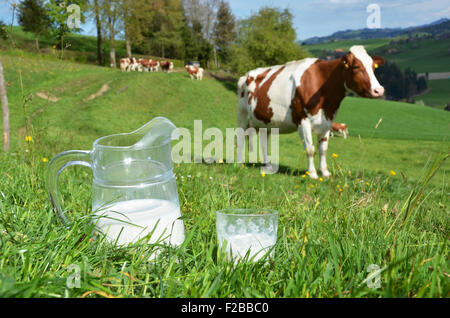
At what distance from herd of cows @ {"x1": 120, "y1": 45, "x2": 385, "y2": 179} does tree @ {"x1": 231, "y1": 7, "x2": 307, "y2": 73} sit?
2145cm

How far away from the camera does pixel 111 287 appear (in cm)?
135

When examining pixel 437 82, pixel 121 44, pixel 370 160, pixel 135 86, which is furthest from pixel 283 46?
pixel 437 82

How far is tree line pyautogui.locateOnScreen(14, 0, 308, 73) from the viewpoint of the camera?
2838 cm

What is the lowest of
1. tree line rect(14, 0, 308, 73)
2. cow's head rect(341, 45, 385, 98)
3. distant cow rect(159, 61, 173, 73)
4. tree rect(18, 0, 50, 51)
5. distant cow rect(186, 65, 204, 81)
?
cow's head rect(341, 45, 385, 98)

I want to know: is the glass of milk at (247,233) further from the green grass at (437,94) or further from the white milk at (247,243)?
the green grass at (437,94)

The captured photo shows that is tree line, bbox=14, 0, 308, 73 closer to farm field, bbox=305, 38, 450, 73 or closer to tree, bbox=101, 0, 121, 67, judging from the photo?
tree, bbox=101, 0, 121, 67

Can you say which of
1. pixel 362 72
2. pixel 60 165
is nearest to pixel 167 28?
pixel 362 72

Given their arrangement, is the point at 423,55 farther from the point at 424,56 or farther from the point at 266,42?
the point at 266,42

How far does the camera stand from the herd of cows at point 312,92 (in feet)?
20.6

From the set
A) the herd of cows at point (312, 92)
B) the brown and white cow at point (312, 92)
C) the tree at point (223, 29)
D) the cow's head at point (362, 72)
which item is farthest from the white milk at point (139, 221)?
the tree at point (223, 29)

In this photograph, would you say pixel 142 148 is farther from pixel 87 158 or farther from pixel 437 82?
pixel 437 82

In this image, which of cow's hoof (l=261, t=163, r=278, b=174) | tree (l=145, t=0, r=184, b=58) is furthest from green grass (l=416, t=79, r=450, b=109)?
cow's hoof (l=261, t=163, r=278, b=174)

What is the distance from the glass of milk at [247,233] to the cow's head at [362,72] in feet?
17.4

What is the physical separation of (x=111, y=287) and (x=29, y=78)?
20632mm
